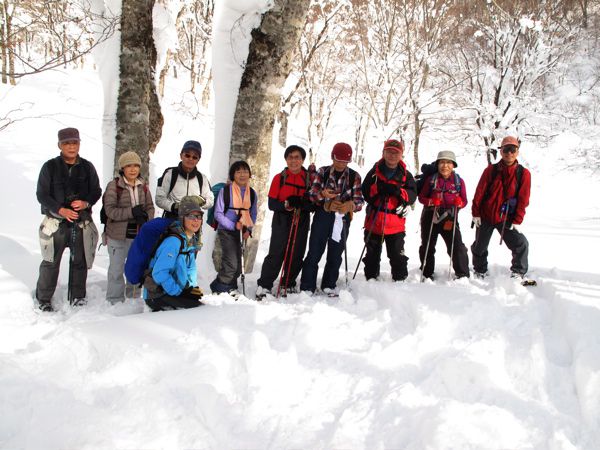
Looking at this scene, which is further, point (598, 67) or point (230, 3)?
point (598, 67)

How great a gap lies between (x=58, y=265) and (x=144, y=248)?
1.30 meters

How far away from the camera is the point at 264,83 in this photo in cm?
523

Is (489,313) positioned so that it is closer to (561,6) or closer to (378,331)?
(378,331)

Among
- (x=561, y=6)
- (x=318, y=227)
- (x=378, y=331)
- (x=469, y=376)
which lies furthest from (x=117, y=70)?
(x=561, y=6)

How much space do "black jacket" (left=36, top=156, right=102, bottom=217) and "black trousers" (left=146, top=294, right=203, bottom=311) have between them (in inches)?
58.2

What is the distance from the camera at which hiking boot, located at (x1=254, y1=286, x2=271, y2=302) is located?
484 cm

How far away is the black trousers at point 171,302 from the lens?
3996mm

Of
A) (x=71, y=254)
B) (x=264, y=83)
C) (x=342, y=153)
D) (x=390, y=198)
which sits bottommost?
(x=71, y=254)

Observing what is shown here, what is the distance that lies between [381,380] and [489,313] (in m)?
1.41

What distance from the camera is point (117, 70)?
564 centimetres

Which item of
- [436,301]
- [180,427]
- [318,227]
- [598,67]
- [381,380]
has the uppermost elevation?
[598,67]

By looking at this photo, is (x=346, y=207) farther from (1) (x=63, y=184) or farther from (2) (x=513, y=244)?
(1) (x=63, y=184)

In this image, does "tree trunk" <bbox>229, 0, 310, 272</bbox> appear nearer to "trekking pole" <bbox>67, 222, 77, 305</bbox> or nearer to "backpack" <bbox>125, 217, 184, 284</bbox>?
"backpack" <bbox>125, 217, 184, 284</bbox>

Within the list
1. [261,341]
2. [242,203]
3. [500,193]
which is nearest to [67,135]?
[242,203]
